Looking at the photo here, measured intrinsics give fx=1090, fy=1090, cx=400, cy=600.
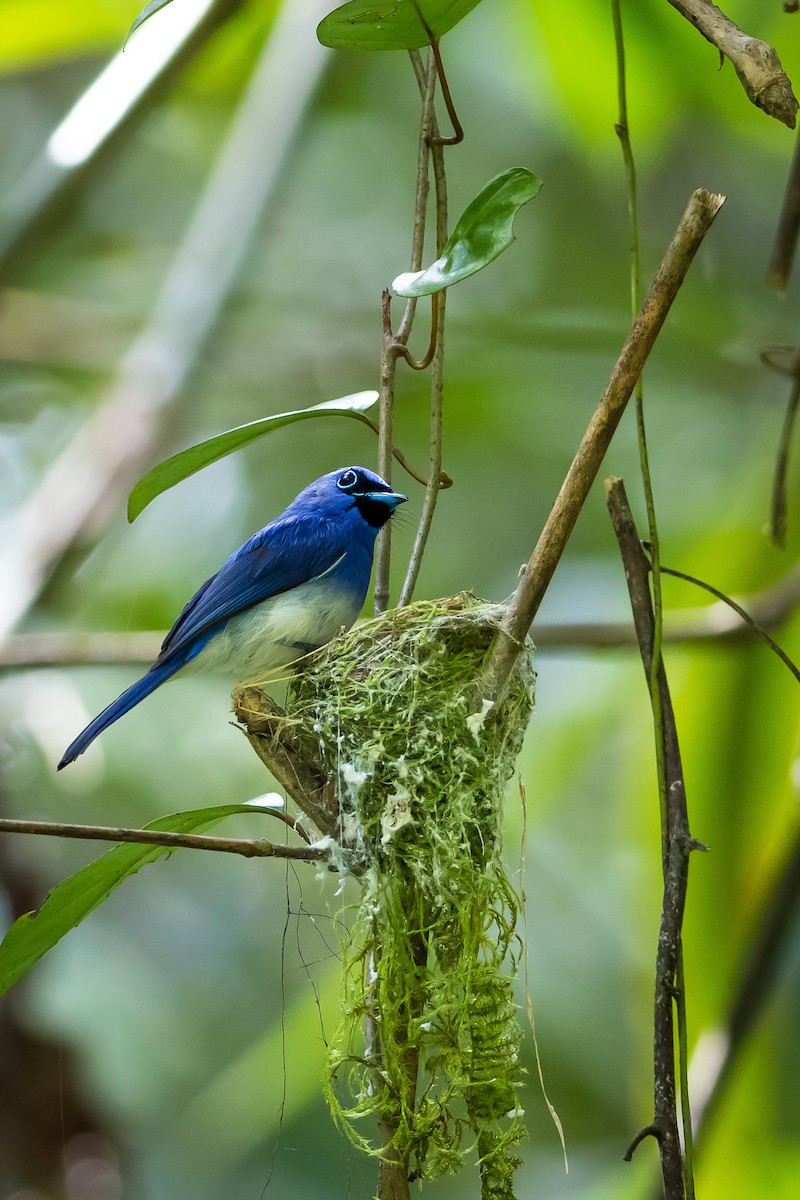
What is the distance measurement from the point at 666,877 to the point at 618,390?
633 millimetres

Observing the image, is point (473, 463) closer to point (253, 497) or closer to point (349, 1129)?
point (253, 497)

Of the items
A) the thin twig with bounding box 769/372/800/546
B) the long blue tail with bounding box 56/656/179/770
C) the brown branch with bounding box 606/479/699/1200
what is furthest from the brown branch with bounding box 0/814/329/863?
the thin twig with bounding box 769/372/800/546

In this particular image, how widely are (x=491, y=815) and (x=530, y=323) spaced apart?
2826 millimetres


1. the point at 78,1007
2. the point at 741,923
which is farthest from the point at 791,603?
the point at 78,1007

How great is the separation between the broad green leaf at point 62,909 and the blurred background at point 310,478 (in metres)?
1.52

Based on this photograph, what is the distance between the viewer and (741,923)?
104 inches

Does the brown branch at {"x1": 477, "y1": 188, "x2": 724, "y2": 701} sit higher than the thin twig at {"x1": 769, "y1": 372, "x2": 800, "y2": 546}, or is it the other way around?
the brown branch at {"x1": 477, "y1": 188, "x2": 724, "y2": 701}

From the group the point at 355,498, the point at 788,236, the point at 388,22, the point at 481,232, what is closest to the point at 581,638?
the point at 355,498

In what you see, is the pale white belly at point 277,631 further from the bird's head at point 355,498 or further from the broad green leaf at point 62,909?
the broad green leaf at point 62,909

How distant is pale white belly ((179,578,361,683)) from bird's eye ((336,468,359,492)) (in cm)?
29

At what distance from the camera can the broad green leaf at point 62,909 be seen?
144 centimetres

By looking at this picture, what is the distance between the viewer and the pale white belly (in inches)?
98.7

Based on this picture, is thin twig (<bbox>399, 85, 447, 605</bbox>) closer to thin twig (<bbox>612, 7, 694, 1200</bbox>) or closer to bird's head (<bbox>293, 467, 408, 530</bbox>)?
thin twig (<bbox>612, 7, 694, 1200</bbox>)

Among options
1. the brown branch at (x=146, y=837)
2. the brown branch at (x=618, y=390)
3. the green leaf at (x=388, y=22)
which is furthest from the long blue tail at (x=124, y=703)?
the green leaf at (x=388, y=22)
